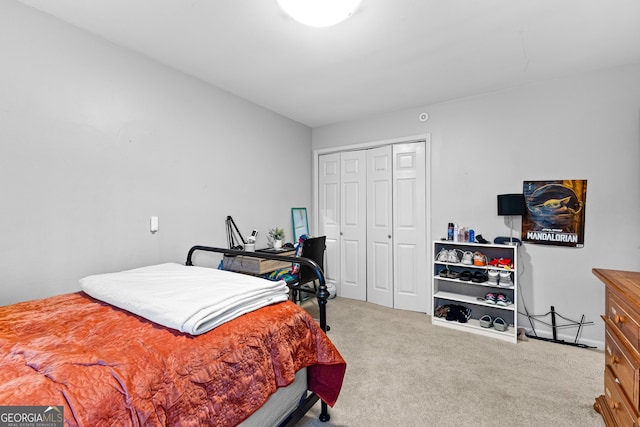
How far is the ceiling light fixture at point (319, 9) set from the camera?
5.02 ft

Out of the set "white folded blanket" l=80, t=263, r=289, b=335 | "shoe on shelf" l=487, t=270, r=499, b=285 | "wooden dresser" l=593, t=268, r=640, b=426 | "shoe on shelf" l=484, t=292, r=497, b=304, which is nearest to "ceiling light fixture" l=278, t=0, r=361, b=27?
"white folded blanket" l=80, t=263, r=289, b=335

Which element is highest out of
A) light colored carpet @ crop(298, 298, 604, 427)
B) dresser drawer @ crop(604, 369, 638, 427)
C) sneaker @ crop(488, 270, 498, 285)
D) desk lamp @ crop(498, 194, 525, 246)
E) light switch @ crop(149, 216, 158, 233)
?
desk lamp @ crop(498, 194, 525, 246)

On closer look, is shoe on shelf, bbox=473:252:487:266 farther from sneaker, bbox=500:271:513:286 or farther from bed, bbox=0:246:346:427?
bed, bbox=0:246:346:427

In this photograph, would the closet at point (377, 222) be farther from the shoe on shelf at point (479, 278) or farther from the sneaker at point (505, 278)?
the sneaker at point (505, 278)

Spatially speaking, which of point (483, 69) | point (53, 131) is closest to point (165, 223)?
point (53, 131)

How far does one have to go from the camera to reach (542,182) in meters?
2.75

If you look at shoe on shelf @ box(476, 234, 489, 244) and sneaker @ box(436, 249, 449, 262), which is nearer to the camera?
shoe on shelf @ box(476, 234, 489, 244)

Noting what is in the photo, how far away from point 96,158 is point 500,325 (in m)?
3.72

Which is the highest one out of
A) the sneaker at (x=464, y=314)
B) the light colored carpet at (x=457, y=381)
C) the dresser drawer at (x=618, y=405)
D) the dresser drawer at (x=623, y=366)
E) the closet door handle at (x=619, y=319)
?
the closet door handle at (x=619, y=319)

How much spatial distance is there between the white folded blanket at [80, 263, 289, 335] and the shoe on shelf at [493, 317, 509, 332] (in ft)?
7.52

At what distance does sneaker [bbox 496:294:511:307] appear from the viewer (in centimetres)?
277

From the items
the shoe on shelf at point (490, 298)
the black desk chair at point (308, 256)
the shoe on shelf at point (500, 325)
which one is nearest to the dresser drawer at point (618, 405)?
the shoe on shelf at point (500, 325)

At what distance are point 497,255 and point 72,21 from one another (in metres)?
4.08

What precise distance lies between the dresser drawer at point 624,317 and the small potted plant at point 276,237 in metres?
2.77
